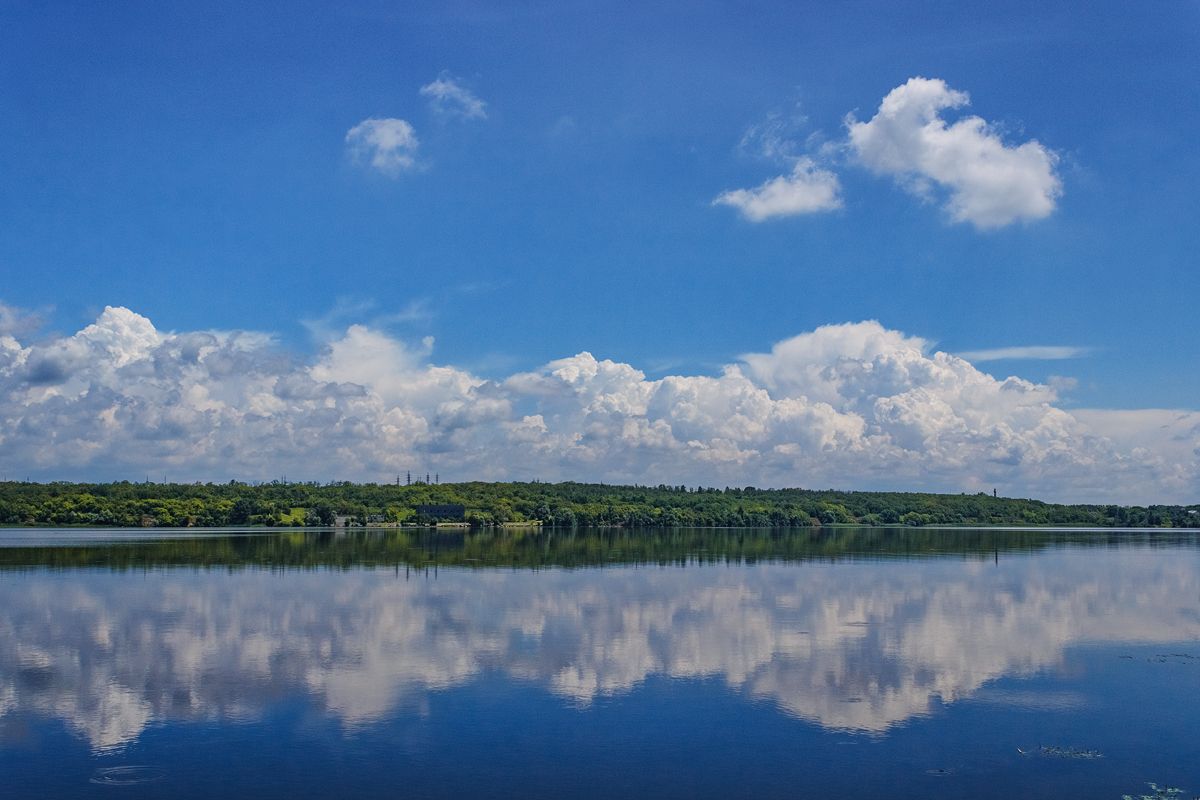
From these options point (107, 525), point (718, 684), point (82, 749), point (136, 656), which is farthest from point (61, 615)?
point (107, 525)

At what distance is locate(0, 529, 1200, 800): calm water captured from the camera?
19438mm

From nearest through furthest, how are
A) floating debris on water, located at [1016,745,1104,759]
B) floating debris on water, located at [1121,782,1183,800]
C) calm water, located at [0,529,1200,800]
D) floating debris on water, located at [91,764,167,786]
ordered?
floating debris on water, located at [1121,782,1183,800]
floating debris on water, located at [91,764,167,786]
calm water, located at [0,529,1200,800]
floating debris on water, located at [1016,745,1104,759]

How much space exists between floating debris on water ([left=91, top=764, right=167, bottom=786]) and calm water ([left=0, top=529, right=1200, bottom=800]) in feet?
0.27

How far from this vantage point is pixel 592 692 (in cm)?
2708

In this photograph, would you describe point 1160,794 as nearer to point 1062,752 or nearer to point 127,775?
point 1062,752

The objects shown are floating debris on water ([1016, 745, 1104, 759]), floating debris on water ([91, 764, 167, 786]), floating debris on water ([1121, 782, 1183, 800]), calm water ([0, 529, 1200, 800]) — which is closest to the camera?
floating debris on water ([1121, 782, 1183, 800])

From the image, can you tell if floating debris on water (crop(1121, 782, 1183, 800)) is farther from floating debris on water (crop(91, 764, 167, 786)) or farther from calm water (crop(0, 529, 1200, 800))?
floating debris on water (crop(91, 764, 167, 786))

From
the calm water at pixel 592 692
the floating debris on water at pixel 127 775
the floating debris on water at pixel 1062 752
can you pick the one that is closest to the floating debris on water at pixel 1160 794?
the calm water at pixel 592 692

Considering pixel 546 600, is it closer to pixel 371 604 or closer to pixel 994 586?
pixel 371 604

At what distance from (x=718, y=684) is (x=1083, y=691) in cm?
1058

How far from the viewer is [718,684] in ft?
93.0

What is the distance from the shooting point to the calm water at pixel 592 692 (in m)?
19.4

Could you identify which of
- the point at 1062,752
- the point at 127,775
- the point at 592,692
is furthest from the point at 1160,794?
the point at 127,775

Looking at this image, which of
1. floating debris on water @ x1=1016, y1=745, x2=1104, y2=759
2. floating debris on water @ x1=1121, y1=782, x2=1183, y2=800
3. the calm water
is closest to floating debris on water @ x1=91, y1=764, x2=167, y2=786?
the calm water
